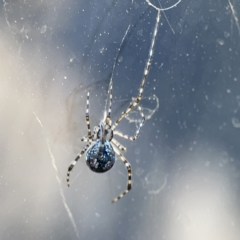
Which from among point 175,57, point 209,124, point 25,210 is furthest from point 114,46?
point 25,210

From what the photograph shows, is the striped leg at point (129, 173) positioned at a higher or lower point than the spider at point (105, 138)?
lower

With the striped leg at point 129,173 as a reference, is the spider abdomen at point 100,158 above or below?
above

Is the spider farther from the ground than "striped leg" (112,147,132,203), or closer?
farther from the ground

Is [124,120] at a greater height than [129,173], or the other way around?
[124,120]

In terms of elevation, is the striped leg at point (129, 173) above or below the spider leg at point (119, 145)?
below
